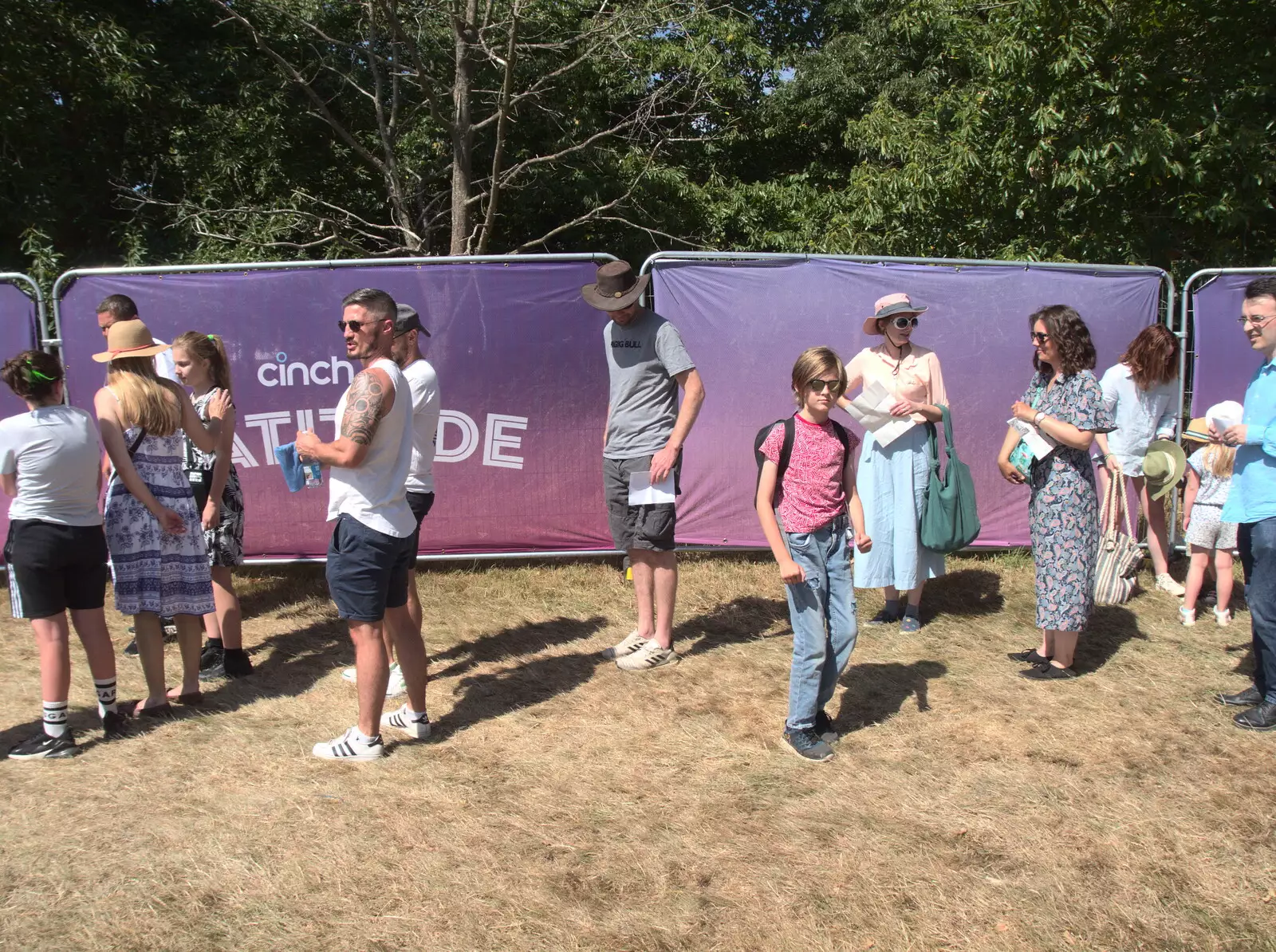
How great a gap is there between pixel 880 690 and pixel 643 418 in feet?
5.67

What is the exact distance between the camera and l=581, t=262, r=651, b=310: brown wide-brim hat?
5125mm

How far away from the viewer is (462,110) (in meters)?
10.9

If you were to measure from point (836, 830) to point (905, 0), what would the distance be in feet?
41.9

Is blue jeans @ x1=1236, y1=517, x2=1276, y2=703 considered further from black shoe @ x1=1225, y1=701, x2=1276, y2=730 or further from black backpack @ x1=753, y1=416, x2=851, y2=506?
black backpack @ x1=753, y1=416, x2=851, y2=506

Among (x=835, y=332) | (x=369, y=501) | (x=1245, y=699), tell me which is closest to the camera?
(x=369, y=501)

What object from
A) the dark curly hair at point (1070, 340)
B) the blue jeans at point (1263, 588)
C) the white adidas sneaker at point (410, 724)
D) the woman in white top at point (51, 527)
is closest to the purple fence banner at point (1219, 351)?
the dark curly hair at point (1070, 340)

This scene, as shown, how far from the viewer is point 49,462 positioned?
4.11 metres

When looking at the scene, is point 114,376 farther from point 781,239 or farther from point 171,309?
point 781,239

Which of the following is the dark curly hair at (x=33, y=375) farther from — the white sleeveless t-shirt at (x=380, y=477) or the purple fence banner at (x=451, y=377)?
the purple fence banner at (x=451, y=377)

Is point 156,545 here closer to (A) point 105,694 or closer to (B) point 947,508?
(A) point 105,694

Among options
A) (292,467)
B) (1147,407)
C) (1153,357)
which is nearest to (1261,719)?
(1147,407)

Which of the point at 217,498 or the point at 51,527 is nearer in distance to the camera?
the point at 51,527

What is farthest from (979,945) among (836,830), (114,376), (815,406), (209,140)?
(209,140)

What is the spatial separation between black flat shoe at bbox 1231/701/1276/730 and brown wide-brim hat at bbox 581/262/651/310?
10.7ft
